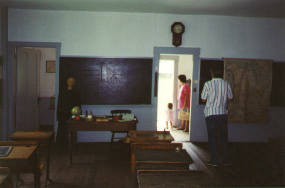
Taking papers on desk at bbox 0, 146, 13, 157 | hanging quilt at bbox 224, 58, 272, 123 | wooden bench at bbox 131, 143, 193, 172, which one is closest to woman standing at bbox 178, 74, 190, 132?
hanging quilt at bbox 224, 58, 272, 123

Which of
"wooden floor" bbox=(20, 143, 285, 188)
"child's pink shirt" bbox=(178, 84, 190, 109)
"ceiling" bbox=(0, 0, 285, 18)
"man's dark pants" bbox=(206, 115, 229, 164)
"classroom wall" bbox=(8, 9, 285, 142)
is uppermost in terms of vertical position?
"ceiling" bbox=(0, 0, 285, 18)

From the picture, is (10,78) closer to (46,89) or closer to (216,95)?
(46,89)

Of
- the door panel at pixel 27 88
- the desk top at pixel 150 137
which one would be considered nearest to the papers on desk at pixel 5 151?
the desk top at pixel 150 137

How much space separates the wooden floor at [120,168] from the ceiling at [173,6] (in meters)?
2.82

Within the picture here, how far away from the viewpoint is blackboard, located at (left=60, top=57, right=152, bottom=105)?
5832 millimetres

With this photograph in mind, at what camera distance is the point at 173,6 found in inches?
208

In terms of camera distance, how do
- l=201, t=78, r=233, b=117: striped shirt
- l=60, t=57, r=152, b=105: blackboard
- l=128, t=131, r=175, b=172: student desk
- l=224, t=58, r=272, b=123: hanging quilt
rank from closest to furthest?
l=128, t=131, r=175, b=172: student desk < l=201, t=78, r=233, b=117: striped shirt < l=60, t=57, r=152, b=105: blackboard < l=224, t=58, r=272, b=123: hanging quilt

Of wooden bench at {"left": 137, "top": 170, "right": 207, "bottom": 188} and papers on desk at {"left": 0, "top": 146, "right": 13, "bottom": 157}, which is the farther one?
papers on desk at {"left": 0, "top": 146, "right": 13, "bottom": 157}

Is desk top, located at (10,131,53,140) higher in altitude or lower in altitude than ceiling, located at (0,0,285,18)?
lower

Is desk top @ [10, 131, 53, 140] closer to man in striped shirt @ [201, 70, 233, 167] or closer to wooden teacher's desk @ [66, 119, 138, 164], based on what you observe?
wooden teacher's desk @ [66, 119, 138, 164]

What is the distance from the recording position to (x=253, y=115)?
6250 millimetres

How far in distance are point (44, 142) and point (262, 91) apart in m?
5.18

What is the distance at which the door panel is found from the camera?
6035 mm

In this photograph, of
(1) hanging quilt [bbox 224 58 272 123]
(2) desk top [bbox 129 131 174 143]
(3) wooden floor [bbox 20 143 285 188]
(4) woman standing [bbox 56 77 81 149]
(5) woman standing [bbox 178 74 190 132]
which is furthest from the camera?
(5) woman standing [bbox 178 74 190 132]
